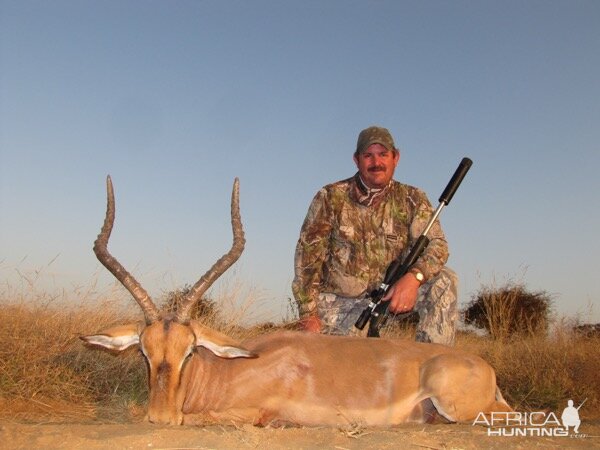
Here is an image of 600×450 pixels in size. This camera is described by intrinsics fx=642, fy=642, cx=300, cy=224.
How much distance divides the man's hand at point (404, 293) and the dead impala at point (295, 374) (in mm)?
1110

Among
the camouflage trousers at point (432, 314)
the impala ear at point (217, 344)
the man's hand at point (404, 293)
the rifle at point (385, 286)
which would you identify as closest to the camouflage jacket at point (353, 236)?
the camouflage trousers at point (432, 314)

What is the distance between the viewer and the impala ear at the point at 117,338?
4.73 meters

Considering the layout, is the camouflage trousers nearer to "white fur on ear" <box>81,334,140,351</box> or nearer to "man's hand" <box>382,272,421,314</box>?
"man's hand" <box>382,272,421,314</box>

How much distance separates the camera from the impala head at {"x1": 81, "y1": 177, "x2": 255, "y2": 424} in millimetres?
4273

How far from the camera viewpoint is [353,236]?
300 inches

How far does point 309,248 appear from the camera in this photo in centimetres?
758

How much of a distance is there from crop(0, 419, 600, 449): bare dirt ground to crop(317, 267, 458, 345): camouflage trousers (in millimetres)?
2709

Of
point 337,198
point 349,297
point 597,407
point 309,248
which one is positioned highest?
point 337,198

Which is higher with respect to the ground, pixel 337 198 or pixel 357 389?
pixel 337 198

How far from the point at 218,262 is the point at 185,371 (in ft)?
2.96

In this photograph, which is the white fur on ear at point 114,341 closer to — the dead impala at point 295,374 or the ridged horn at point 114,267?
the dead impala at point 295,374

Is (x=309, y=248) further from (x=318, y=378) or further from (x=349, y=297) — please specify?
(x=318, y=378)

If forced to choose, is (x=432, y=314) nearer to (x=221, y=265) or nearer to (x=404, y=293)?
(x=404, y=293)

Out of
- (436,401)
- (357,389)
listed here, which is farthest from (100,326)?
(436,401)
